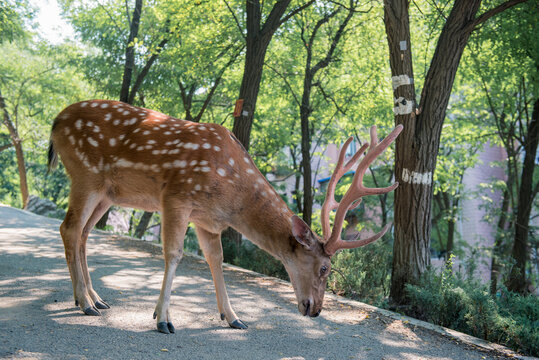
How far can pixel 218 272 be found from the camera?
4.73 m

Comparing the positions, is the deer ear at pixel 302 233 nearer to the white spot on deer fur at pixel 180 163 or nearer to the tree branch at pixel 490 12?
the white spot on deer fur at pixel 180 163

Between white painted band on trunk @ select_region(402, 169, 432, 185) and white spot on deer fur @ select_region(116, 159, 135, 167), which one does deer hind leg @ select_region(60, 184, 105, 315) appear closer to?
white spot on deer fur @ select_region(116, 159, 135, 167)

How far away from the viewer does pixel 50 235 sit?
32.3 feet

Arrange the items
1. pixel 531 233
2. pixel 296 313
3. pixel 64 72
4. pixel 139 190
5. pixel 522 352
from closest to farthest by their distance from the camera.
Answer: pixel 139 190 < pixel 522 352 < pixel 296 313 < pixel 531 233 < pixel 64 72

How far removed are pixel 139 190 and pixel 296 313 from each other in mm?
2282

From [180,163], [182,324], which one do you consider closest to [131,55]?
[180,163]

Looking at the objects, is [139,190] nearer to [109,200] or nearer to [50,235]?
[109,200]

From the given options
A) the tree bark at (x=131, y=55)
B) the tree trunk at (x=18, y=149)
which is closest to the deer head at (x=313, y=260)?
the tree bark at (x=131, y=55)

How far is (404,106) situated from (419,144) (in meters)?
0.57

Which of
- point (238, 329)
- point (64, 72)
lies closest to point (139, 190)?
point (238, 329)

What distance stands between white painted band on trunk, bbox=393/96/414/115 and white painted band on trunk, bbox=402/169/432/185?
0.81m

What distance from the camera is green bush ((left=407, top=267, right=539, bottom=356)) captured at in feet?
16.2

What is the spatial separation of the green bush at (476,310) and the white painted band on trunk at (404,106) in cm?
217

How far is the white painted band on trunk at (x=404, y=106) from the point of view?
6.70 metres
